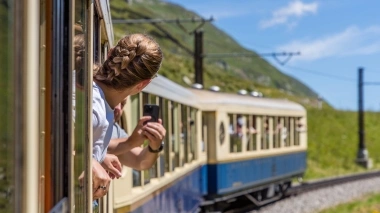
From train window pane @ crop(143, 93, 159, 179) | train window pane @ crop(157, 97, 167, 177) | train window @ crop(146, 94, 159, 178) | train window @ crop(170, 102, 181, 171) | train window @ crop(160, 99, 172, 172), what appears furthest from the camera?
train window @ crop(170, 102, 181, 171)

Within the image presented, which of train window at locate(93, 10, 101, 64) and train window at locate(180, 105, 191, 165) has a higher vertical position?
train window at locate(93, 10, 101, 64)

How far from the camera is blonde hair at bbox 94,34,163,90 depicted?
296 centimetres

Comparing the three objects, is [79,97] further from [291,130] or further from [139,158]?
[291,130]

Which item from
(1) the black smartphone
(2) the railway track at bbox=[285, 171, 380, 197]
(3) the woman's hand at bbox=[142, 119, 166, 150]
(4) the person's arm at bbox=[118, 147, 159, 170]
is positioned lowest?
(2) the railway track at bbox=[285, 171, 380, 197]

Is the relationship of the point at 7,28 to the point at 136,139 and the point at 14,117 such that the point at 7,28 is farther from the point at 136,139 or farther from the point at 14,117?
the point at 136,139

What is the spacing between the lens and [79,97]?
2484 mm

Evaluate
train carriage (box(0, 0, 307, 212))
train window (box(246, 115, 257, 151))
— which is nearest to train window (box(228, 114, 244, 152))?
train window (box(246, 115, 257, 151))

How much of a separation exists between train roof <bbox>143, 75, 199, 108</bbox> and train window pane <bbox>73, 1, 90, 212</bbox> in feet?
13.5

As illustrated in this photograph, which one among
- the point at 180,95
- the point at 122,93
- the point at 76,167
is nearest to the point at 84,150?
the point at 76,167

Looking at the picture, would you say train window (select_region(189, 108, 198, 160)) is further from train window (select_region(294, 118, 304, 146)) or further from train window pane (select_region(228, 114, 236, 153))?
train window (select_region(294, 118, 304, 146))

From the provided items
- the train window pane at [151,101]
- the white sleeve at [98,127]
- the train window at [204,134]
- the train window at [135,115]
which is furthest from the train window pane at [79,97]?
the train window at [204,134]

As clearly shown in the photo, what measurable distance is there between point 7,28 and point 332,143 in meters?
45.4

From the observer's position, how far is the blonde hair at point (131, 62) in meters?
2.96

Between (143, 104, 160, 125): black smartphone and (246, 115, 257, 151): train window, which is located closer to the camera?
(143, 104, 160, 125): black smartphone
